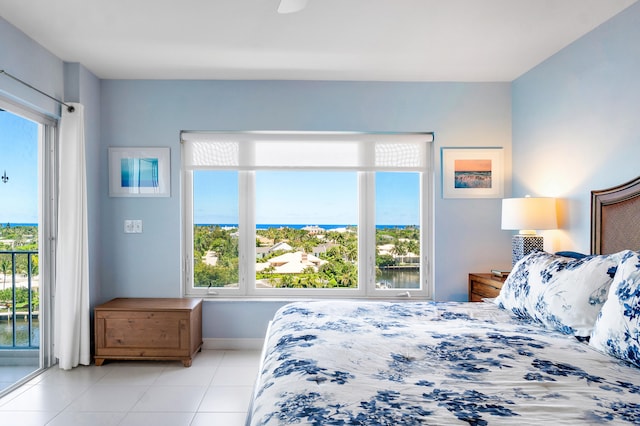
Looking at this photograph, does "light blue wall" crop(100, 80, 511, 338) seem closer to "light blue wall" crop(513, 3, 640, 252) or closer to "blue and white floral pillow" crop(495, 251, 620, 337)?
"light blue wall" crop(513, 3, 640, 252)

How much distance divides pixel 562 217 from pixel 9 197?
409 centimetres

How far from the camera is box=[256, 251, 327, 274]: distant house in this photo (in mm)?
3816

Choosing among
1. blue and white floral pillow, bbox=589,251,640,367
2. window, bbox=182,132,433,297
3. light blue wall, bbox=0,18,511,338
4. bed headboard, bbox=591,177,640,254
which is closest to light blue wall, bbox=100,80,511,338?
light blue wall, bbox=0,18,511,338

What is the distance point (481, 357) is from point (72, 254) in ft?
10.1

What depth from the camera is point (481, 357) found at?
1.57 meters

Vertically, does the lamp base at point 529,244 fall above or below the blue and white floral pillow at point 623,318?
above

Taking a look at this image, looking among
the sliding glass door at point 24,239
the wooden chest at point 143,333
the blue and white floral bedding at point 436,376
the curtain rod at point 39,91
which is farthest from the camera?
the wooden chest at point 143,333

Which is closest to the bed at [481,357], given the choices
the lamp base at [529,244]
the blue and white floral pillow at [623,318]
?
the blue and white floral pillow at [623,318]

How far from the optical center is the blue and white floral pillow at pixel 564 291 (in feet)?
5.91

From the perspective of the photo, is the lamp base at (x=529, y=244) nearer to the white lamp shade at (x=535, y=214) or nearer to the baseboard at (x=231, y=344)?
the white lamp shade at (x=535, y=214)

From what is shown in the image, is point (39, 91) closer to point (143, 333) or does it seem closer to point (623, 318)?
point (143, 333)

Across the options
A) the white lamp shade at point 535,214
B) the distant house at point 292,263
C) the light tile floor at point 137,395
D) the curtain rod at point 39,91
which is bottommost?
the light tile floor at point 137,395

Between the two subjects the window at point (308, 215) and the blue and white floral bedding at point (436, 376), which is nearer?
the blue and white floral bedding at point (436, 376)

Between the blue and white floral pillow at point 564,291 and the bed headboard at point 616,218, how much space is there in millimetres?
539
